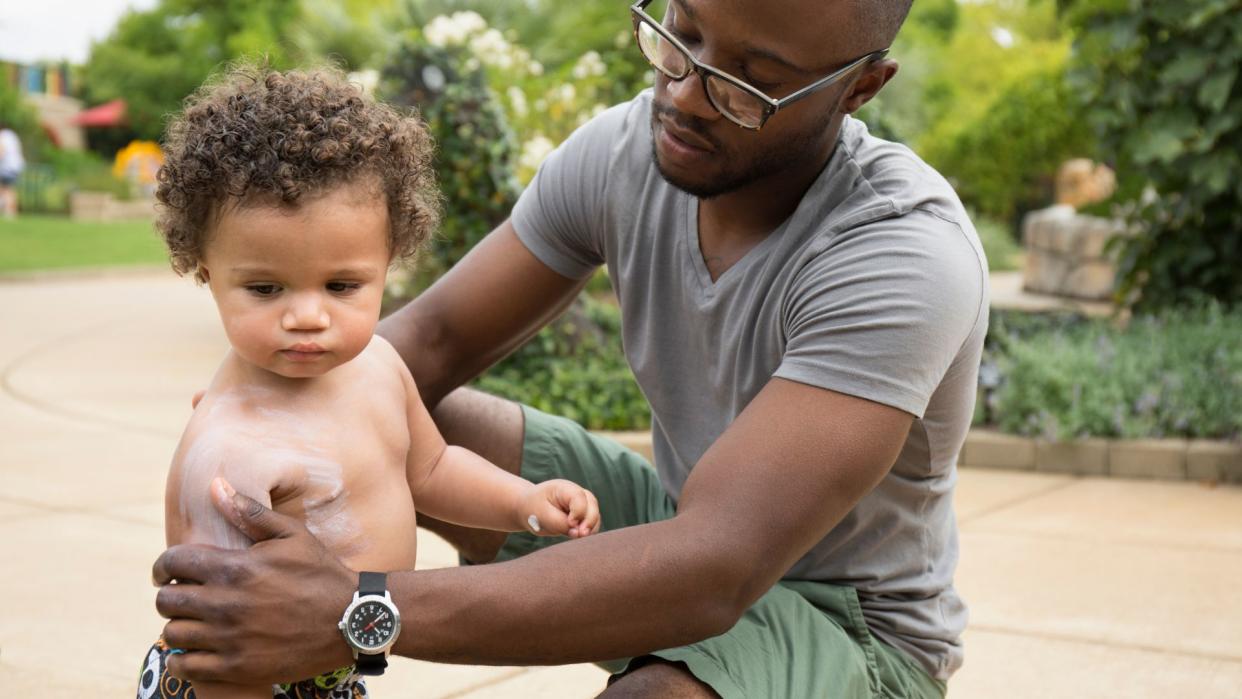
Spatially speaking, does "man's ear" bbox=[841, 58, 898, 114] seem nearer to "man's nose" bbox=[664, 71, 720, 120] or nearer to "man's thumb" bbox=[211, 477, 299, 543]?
"man's nose" bbox=[664, 71, 720, 120]

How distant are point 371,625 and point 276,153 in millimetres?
657

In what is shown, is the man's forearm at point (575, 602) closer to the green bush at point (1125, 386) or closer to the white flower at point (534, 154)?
the green bush at point (1125, 386)

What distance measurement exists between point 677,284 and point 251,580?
1.02m

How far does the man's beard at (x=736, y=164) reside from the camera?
232 cm

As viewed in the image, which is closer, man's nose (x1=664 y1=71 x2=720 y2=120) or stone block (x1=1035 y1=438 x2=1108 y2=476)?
man's nose (x1=664 y1=71 x2=720 y2=120)

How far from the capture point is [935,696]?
251 centimetres

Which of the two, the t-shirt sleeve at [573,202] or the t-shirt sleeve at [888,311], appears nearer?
the t-shirt sleeve at [888,311]

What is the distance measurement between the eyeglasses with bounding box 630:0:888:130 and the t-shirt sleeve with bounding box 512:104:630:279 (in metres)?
0.41


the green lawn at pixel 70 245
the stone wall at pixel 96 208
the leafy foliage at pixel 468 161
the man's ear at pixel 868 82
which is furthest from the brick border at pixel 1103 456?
the stone wall at pixel 96 208

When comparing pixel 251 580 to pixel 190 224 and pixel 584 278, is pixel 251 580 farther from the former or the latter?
pixel 584 278

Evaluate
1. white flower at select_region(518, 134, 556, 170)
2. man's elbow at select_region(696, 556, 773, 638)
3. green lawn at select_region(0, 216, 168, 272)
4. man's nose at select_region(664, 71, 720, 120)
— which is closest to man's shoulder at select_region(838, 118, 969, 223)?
man's nose at select_region(664, 71, 720, 120)

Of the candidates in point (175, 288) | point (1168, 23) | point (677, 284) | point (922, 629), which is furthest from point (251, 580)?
point (175, 288)

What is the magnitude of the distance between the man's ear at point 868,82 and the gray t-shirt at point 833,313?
0.06 m

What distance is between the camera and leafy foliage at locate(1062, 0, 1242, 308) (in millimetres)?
6043
